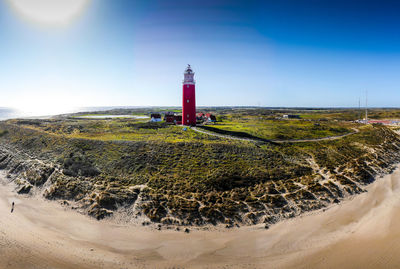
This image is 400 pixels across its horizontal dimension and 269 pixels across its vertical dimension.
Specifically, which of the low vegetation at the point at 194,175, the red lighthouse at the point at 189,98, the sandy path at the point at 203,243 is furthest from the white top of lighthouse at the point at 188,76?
the sandy path at the point at 203,243

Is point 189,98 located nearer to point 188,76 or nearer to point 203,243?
point 188,76

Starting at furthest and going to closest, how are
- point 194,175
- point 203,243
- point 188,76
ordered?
point 188,76
point 194,175
point 203,243

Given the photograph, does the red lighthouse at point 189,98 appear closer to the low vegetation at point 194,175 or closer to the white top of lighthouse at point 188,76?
the white top of lighthouse at point 188,76

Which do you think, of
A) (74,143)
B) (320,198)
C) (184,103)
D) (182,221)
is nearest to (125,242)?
(182,221)

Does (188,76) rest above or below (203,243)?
above

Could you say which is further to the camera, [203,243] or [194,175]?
[194,175]

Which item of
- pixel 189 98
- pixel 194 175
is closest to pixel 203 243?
pixel 194 175

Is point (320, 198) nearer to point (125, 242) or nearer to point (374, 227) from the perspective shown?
point (374, 227)

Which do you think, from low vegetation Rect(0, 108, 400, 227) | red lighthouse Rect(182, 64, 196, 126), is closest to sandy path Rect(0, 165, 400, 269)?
low vegetation Rect(0, 108, 400, 227)
